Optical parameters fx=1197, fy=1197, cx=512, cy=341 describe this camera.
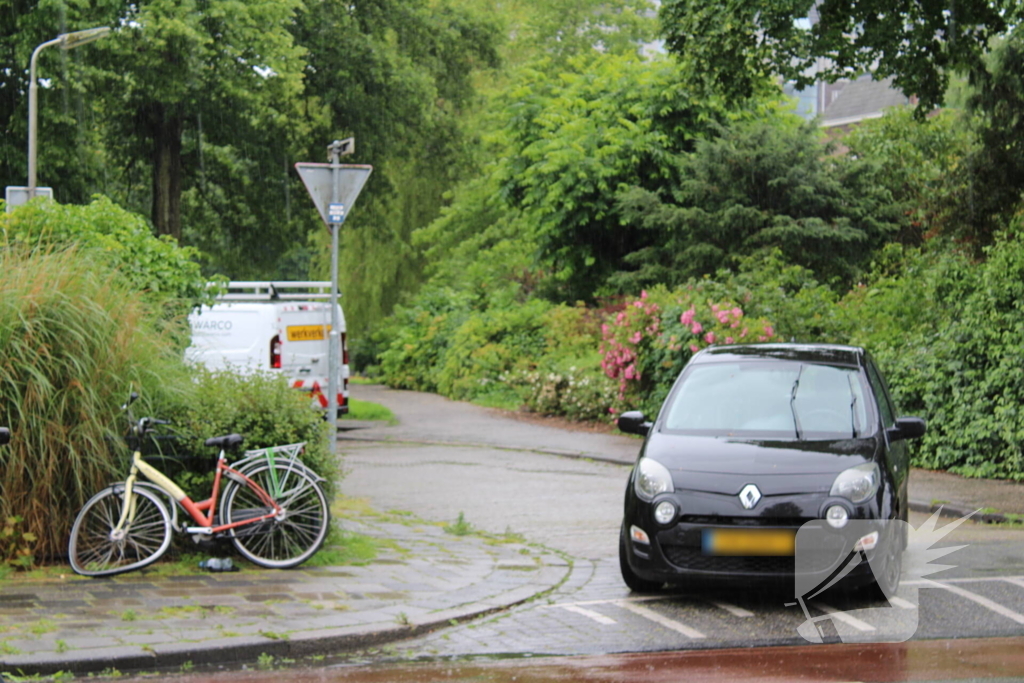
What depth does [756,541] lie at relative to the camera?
6.98m

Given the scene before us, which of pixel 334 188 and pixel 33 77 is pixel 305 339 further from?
pixel 334 188

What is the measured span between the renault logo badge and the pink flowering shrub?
10065mm

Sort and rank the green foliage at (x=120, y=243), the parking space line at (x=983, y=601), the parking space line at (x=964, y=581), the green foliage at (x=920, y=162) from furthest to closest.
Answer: the green foliage at (x=920, y=162) < the green foliage at (x=120, y=243) < the parking space line at (x=964, y=581) < the parking space line at (x=983, y=601)

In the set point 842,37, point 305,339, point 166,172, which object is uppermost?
point 842,37

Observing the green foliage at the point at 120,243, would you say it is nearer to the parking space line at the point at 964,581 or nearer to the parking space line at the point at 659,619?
the parking space line at the point at 659,619

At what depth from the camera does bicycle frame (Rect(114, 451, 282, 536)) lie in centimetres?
788

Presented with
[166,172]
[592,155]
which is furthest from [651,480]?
[166,172]

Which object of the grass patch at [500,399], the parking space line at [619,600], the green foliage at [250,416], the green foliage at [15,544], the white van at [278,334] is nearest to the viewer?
the parking space line at [619,600]

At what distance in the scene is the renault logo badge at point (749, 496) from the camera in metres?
7.04

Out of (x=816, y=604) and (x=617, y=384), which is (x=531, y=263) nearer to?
(x=617, y=384)

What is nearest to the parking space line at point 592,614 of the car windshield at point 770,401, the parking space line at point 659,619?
the parking space line at point 659,619

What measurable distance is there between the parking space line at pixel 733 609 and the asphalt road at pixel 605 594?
12mm

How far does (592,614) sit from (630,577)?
630 millimetres

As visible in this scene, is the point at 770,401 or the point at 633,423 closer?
the point at 770,401
